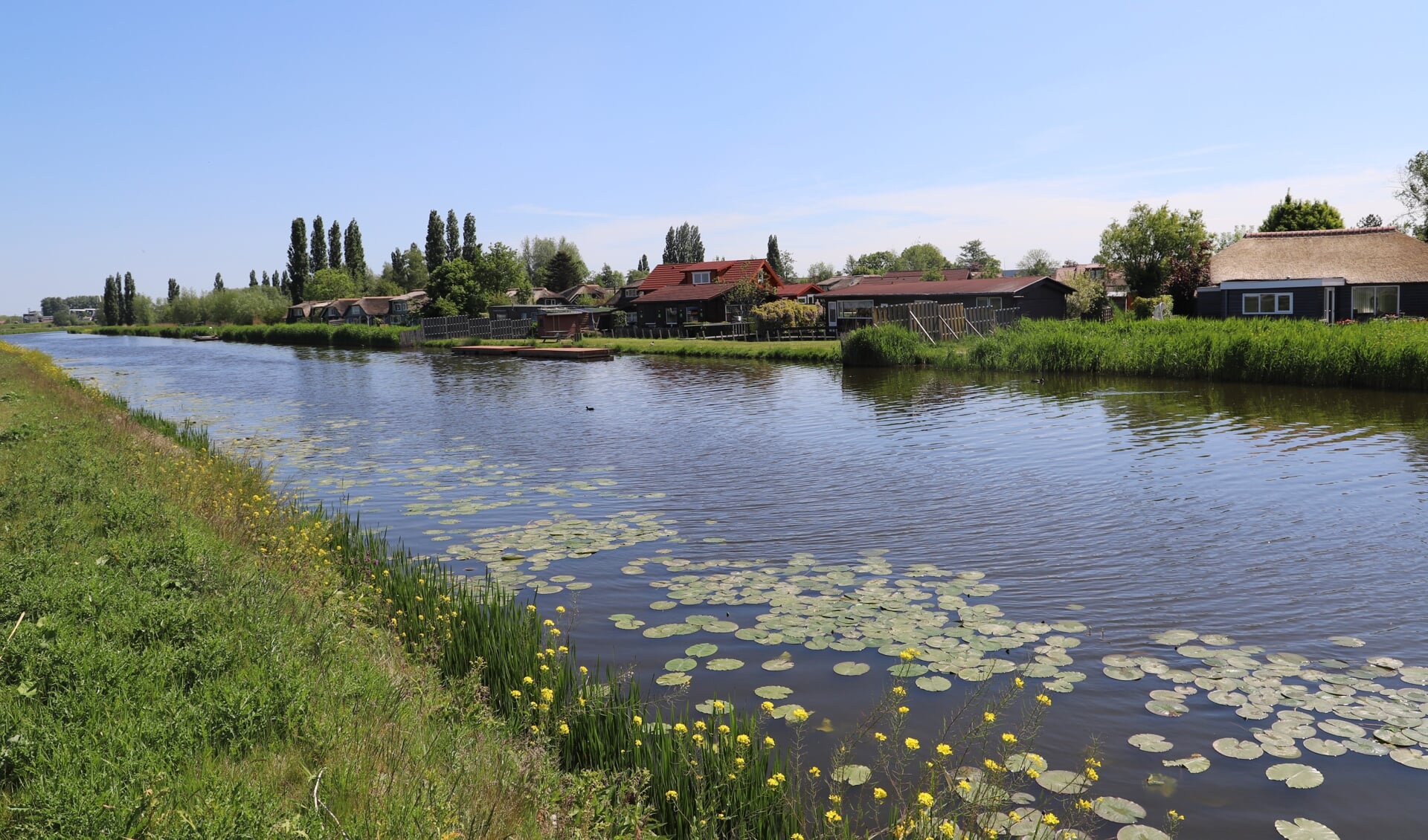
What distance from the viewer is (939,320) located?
154 ft

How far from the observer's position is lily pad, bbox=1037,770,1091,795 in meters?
6.12

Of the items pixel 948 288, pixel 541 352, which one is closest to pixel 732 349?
pixel 541 352

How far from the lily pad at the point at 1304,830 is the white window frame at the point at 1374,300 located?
52590mm

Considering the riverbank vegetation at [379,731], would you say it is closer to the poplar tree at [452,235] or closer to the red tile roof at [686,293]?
the red tile roof at [686,293]

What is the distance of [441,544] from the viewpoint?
42.9 ft

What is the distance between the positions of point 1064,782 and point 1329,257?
54.7m

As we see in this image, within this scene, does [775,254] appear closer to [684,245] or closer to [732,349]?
[684,245]

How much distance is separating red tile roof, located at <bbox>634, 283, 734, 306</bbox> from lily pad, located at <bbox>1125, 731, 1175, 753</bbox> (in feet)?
227

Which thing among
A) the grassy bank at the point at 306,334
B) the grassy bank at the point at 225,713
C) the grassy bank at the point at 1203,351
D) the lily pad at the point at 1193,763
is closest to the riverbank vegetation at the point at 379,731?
the grassy bank at the point at 225,713

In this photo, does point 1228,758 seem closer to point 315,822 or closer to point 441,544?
point 315,822

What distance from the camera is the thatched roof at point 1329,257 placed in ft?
159

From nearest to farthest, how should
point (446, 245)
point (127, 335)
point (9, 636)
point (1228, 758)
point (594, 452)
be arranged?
1. point (9, 636)
2. point (1228, 758)
3. point (594, 452)
4. point (446, 245)
5. point (127, 335)

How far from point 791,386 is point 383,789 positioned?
A: 32597 millimetres

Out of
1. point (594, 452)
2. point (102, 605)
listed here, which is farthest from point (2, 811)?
point (594, 452)
